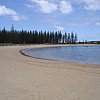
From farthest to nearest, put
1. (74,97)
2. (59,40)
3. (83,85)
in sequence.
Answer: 1. (59,40)
2. (83,85)
3. (74,97)

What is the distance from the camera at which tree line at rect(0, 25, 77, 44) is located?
126 metres

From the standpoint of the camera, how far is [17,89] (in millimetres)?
9508

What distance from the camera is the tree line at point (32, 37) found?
12597cm

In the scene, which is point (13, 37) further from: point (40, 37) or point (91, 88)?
point (91, 88)

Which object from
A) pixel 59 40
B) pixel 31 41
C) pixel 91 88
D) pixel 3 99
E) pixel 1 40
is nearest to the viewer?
pixel 3 99

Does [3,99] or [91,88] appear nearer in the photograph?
[3,99]

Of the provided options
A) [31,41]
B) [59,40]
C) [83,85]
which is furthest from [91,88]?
[59,40]

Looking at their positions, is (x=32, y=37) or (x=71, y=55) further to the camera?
(x=32, y=37)

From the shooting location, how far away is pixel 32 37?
470ft

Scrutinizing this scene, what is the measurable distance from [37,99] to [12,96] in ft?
3.06

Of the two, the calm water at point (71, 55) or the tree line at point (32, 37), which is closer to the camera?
the calm water at point (71, 55)

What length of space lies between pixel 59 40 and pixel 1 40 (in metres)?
66.0

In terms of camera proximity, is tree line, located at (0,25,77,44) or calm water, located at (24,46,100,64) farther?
tree line, located at (0,25,77,44)

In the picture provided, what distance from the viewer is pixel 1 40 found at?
122 m
